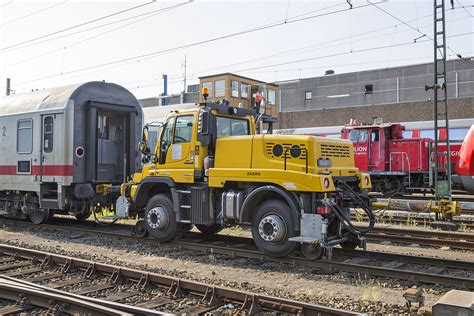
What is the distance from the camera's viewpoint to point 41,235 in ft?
37.6

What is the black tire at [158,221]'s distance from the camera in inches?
378

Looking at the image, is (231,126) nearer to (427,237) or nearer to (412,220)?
(427,237)

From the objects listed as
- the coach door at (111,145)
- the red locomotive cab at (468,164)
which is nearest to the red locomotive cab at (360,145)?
the red locomotive cab at (468,164)

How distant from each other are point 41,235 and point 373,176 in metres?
14.6

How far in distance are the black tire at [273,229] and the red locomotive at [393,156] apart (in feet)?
43.9

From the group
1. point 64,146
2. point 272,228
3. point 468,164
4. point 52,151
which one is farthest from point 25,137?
point 468,164

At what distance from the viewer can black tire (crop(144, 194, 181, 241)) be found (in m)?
9.61

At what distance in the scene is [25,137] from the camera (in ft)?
41.7

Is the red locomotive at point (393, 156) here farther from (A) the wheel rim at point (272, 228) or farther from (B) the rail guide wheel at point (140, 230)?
(A) the wheel rim at point (272, 228)

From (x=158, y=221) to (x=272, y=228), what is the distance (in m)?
2.74

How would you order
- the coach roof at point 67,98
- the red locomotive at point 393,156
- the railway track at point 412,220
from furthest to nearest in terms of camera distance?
1. the red locomotive at point 393,156
2. the railway track at point 412,220
3. the coach roof at point 67,98

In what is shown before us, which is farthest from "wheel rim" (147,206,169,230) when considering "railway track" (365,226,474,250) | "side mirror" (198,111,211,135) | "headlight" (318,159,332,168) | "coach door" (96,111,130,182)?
"railway track" (365,226,474,250)

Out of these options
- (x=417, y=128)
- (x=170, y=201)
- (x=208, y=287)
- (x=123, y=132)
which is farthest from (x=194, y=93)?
(x=208, y=287)

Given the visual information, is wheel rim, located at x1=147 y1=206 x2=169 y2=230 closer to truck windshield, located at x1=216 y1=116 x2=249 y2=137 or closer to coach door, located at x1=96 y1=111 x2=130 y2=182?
truck windshield, located at x1=216 y1=116 x2=249 y2=137
